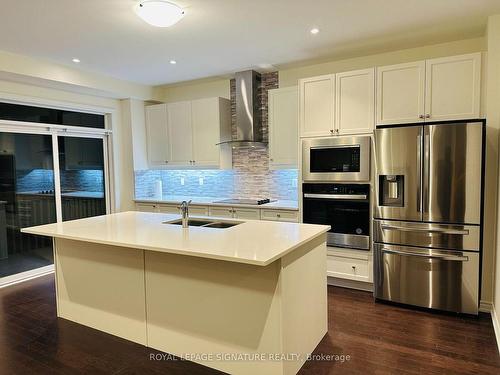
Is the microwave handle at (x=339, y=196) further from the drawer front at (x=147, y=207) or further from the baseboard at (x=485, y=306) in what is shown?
the drawer front at (x=147, y=207)

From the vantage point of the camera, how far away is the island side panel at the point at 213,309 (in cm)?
212

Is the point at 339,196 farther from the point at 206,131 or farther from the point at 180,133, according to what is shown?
the point at 180,133

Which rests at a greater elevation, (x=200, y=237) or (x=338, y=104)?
(x=338, y=104)

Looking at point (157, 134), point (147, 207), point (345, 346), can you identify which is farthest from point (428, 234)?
point (157, 134)

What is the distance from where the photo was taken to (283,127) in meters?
4.32

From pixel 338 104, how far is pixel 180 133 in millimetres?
2512

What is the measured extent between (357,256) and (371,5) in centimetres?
240

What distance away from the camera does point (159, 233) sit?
2.56m

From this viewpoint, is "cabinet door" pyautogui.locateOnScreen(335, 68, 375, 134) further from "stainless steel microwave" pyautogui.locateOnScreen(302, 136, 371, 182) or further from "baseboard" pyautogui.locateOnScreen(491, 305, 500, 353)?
"baseboard" pyautogui.locateOnScreen(491, 305, 500, 353)

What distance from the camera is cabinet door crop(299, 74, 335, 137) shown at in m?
3.72

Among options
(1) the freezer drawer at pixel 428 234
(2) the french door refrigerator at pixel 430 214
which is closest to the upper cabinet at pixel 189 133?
(2) the french door refrigerator at pixel 430 214

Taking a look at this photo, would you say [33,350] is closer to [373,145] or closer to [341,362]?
[341,362]

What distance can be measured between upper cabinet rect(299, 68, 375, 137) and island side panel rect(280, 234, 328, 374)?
4.93 feet

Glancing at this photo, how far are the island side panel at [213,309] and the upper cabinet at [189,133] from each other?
8.61 feet
